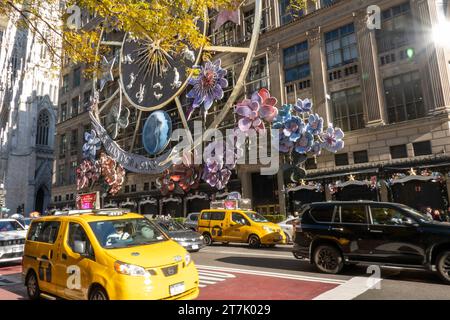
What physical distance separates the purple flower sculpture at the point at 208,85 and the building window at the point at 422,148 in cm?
1539

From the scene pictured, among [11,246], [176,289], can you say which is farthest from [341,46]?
[176,289]

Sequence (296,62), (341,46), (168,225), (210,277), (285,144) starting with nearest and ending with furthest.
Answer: (210,277) < (168,225) < (285,144) < (341,46) < (296,62)

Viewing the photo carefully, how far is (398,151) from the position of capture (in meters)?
21.3

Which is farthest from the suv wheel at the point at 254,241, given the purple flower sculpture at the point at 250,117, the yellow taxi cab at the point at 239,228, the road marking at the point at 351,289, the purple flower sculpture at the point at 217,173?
the purple flower sculpture at the point at 217,173

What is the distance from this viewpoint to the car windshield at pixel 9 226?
1458 centimetres

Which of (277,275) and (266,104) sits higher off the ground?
(266,104)

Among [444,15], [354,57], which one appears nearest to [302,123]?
[354,57]

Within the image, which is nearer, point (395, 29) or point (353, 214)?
point (353, 214)

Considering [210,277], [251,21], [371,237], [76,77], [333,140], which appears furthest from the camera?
[76,77]

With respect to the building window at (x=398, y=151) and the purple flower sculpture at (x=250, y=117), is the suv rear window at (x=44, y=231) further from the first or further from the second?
the building window at (x=398, y=151)

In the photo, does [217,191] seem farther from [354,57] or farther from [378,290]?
[378,290]

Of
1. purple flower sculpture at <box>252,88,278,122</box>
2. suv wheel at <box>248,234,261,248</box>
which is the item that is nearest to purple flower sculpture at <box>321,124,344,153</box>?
purple flower sculpture at <box>252,88,278,122</box>

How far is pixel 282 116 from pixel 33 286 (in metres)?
20.5

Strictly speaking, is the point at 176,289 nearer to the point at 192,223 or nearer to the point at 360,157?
the point at 192,223
